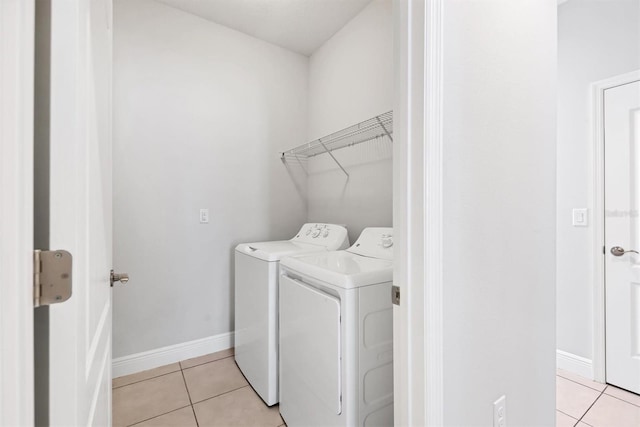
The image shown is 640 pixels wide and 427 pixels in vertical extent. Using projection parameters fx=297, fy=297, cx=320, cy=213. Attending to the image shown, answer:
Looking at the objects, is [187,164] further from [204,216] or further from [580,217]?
[580,217]

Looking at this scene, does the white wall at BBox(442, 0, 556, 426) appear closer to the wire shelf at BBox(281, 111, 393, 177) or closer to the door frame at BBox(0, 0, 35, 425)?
the wire shelf at BBox(281, 111, 393, 177)

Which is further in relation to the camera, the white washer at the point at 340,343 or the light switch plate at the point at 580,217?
the light switch plate at the point at 580,217

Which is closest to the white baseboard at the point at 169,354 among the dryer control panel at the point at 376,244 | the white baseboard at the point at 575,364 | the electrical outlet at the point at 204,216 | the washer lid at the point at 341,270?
the electrical outlet at the point at 204,216

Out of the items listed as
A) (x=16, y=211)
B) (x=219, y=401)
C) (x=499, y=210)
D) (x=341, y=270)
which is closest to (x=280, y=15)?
(x=341, y=270)

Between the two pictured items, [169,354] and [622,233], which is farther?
[169,354]

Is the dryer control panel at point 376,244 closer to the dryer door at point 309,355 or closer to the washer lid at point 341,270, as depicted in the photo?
the washer lid at point 341,270

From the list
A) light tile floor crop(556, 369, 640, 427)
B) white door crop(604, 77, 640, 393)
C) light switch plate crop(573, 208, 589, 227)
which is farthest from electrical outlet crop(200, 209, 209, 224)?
white door crop(604, 77, 640, 393)

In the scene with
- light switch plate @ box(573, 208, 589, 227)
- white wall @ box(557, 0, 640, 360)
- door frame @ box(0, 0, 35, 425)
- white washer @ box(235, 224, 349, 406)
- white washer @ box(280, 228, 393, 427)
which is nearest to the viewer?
door frame @ box(0, 0, 35, 425)

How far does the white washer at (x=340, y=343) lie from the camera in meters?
1.15

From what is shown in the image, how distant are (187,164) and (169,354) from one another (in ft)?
4.70

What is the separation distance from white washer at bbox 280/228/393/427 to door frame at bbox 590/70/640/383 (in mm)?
1621

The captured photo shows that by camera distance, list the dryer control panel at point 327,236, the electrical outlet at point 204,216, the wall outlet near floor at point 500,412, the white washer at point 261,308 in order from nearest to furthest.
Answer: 1. the wall outlet near floor at point 500,412
2. the white washer at point 261,308
3. the dryer control panel at point 327,236
4. the electrical outlet at point 204,216

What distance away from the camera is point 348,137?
231cm

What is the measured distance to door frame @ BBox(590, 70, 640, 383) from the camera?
6.31 ft
